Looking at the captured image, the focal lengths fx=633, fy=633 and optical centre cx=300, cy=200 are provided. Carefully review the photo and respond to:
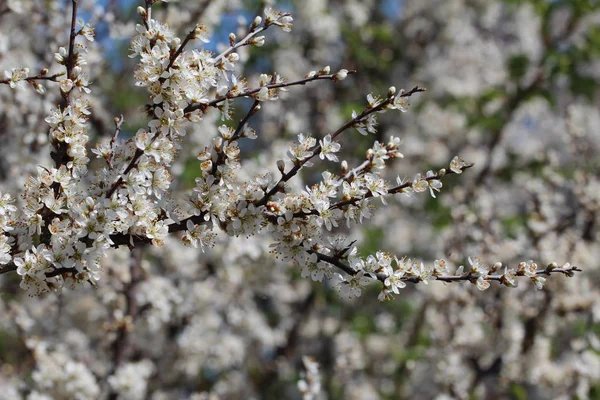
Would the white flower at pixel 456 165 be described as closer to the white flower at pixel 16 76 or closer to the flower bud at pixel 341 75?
the flower bud at pixel 341 75

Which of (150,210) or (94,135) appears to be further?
(94,135)

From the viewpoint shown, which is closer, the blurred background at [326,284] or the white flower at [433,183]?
the white flower at [433,183]

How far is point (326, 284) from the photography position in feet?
28.5

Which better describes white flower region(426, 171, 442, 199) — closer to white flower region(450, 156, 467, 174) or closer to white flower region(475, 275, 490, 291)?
white flower region(450, 156, 467, 174)

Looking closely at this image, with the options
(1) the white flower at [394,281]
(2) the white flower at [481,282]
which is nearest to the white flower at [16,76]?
(1) the white flower at [394,281]

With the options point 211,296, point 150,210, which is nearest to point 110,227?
point 150,210

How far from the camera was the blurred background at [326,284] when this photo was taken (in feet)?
19.0

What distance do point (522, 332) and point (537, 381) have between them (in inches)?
19.8

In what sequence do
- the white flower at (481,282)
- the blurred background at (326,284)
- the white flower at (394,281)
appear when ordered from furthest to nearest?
the blurred background at (326,284) < the white flower at (481,282) < the white flower at (394,281)

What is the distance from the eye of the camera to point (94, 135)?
6.51 meters

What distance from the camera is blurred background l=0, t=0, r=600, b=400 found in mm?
5777

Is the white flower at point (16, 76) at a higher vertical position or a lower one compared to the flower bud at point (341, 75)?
lower

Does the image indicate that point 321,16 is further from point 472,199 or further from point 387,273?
point 387,273

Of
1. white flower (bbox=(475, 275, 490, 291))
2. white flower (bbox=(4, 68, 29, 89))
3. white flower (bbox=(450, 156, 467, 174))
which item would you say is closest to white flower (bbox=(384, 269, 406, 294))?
white flower (bbox=(475, 275, 490, 291))
